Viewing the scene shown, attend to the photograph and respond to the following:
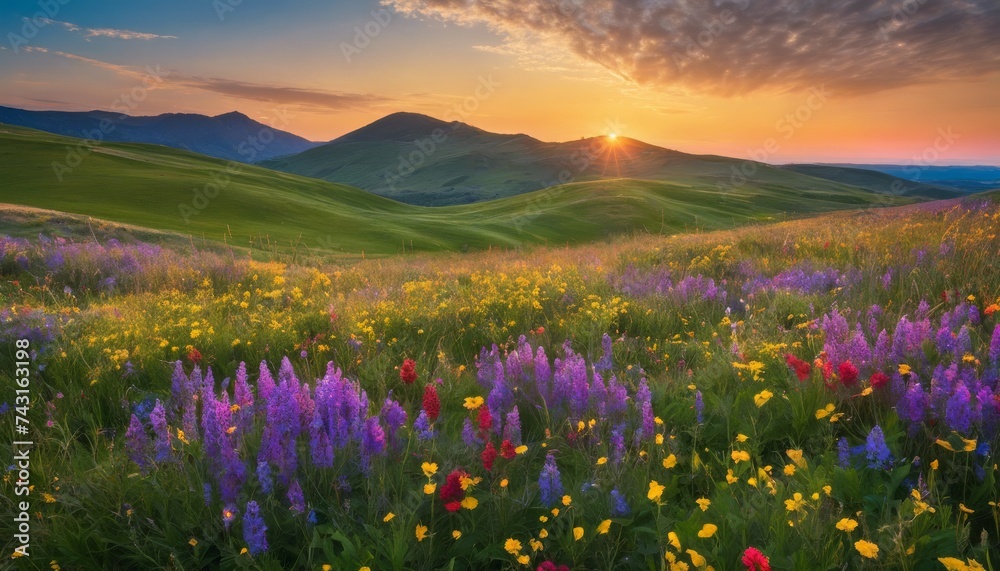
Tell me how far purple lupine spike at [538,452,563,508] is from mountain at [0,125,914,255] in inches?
1102

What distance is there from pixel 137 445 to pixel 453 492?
180 centimetres

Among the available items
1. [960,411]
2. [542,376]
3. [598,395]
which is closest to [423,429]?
[542,376]

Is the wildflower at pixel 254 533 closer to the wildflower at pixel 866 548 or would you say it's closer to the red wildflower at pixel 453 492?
the red wildflower at pixel 453 492

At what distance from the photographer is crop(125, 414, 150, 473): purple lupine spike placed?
8.50 feet

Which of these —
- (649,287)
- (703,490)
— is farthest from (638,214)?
(703,490)

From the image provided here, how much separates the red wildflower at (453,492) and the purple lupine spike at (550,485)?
376 mm

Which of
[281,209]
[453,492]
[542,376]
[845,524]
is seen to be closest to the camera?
[845,524]

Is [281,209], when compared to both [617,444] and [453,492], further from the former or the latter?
[453,492]

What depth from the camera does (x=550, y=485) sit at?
7.55 ft

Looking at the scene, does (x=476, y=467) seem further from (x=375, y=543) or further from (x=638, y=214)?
(x=638, y=214)

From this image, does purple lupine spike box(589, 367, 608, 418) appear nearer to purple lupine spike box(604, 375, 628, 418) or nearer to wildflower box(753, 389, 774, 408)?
purple lupine spike box(604, 375, 628, 418)

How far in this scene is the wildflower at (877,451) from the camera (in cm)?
223

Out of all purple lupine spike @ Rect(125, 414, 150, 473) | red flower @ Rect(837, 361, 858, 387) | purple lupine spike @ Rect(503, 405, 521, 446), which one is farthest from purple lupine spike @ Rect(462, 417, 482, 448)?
red flower @ Rect(837, 361, 858, 387)

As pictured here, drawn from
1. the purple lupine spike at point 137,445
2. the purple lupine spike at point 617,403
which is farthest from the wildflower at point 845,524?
the purple lupine spike at point 137,445
